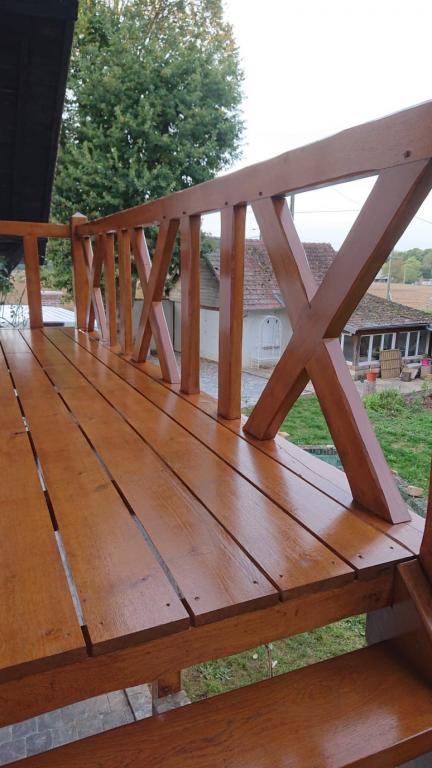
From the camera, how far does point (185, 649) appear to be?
811 millimetres

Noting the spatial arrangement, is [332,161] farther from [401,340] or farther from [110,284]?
[110,284]

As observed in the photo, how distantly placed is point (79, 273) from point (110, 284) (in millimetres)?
1014

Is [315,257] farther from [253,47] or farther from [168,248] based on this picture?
[253,47]

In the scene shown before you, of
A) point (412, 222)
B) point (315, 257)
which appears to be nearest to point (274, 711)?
point (412, 222)

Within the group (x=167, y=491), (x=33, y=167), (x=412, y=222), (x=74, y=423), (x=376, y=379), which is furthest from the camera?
(x=33, y=167)

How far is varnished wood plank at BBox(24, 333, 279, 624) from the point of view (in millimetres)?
851

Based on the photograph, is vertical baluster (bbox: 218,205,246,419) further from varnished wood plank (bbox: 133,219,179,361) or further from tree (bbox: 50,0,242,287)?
tree (bbox: 50,0,242,287)

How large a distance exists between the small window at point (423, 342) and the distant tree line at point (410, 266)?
0.18 metres

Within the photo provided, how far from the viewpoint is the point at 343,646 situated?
3779 mm

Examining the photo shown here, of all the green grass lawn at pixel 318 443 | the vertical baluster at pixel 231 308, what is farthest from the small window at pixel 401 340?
the vertical baluster at pixel 231 308

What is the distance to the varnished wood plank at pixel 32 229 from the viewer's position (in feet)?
12.2

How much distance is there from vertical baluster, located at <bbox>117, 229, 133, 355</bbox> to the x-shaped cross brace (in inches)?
56.5

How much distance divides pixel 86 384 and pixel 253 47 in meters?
11.4

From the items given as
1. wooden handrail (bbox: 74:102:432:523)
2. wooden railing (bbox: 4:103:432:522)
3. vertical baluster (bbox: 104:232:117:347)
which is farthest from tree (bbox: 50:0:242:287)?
wooden handrail (bbox: 74:102:432:523)
